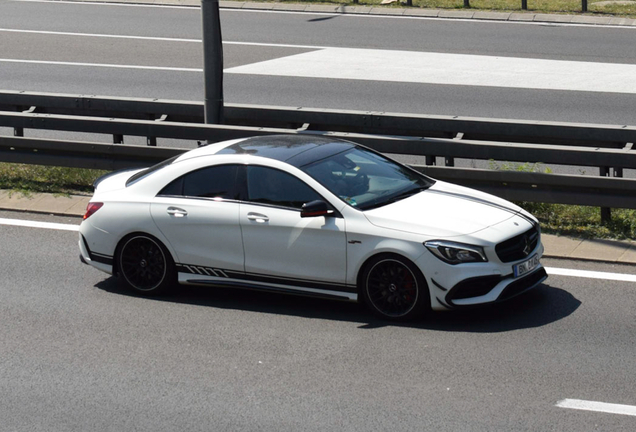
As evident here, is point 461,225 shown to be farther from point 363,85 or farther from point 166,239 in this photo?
point 363,85

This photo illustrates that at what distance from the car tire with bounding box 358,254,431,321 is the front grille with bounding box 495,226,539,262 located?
68cm

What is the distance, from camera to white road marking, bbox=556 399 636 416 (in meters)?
6.76

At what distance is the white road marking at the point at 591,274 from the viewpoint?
30.9ft

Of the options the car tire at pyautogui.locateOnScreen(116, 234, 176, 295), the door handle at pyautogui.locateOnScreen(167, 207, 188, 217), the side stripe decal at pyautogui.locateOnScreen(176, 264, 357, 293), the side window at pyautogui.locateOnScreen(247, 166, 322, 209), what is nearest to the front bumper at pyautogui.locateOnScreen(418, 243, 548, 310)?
the side stripe decal at pyautogui.locateOnScreen(176, 264, 357, 293)

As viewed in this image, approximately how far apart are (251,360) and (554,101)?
416 inches

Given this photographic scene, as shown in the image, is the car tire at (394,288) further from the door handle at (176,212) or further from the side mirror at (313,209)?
the door handle at (176,212)

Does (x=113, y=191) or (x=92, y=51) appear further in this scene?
(x=92, y=51)

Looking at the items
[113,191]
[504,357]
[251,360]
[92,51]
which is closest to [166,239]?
[113,191]

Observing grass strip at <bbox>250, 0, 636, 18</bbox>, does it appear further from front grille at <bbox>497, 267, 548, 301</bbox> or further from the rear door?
the rear door

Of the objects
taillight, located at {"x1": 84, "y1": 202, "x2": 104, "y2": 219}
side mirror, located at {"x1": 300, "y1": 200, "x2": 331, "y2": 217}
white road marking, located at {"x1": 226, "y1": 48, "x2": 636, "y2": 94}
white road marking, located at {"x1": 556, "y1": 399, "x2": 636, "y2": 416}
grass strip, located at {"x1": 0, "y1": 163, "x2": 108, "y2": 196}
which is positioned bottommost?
white road marking, located at {"x1": 556, "y1": 399, "x2": 636, "y2": 416}

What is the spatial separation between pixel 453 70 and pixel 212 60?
8.65 m

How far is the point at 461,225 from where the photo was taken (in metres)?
8.41

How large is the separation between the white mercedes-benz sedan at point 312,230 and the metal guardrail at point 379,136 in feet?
5.09

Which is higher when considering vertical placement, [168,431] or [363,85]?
[363,85]
